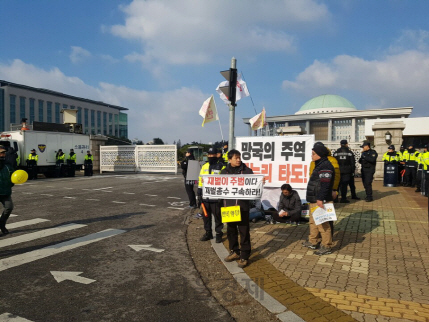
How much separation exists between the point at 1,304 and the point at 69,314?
859 mm

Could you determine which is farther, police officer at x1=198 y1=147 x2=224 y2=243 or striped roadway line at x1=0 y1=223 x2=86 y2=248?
striped roadway line at x1=0 y1=223 x2=86 y2=248

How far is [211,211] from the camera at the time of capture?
5.91 m

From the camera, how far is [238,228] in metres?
4.73

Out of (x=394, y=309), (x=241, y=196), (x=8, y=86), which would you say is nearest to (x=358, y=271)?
(x=394, y=309)

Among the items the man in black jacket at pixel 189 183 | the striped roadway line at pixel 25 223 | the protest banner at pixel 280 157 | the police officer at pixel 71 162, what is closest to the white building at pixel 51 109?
the police officer at pixel 71 162

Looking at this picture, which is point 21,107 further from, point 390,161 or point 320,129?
point 390,161

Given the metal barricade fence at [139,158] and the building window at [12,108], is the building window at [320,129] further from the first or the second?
the building window at [12,108]

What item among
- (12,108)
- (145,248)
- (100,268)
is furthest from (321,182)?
(12,108)

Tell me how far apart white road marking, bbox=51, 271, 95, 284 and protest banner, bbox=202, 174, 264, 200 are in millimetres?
2118

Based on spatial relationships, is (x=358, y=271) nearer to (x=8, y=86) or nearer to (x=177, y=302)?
(x=177, y=302)

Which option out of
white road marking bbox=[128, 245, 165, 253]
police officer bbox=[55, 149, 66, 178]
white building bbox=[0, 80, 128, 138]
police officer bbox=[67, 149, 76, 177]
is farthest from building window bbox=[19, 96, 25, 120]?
white road marking bbox=[128, 245, 165, 253]

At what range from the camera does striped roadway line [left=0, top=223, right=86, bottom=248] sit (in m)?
5.75

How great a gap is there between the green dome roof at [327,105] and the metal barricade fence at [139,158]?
80686 mm

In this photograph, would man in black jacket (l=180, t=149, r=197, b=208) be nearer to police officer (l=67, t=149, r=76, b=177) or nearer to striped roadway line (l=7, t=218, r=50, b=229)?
striped roadway line (l=7, t=218, r=50, b=229)
